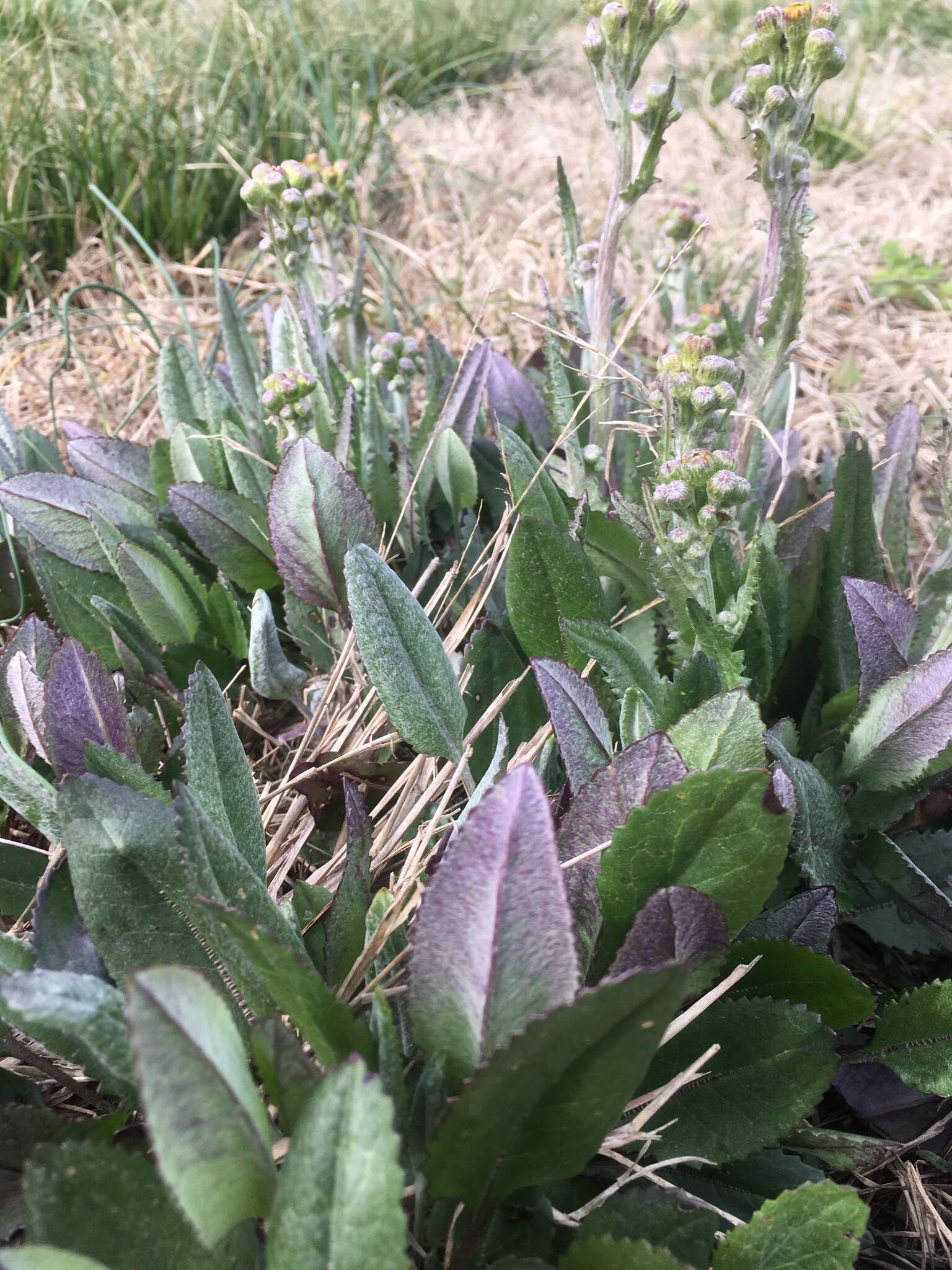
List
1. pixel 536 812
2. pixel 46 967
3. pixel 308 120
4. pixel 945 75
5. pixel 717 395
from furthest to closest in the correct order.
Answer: pixel 945 75
pixel 308 120
pixel 717 395
pixel 46 967
pixel 536 812

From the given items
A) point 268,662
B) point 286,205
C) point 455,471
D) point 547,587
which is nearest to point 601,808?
point 547,587

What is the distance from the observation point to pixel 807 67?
1128mm

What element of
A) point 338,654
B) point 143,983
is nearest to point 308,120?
point 338,654

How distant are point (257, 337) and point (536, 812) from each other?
2141 mm

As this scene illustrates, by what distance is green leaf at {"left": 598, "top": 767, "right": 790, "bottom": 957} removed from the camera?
Result: 826mm

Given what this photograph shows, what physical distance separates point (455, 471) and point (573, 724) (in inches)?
24.6

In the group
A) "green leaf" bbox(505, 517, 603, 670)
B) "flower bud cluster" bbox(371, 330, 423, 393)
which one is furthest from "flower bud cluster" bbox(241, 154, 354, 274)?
"green leaf" bbox(505, 517, 603, 670)

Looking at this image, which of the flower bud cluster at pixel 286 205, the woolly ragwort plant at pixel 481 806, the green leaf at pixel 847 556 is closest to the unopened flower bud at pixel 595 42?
the woolly ragwort plant at pixel 481 806

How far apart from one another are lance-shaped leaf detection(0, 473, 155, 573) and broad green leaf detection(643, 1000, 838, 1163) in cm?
105

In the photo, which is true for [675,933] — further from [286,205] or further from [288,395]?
[286,205]

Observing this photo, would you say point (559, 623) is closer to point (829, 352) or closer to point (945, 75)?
point (829, 352)

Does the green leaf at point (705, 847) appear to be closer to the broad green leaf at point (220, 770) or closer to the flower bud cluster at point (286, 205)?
the broad green leaf at point (220, 770)

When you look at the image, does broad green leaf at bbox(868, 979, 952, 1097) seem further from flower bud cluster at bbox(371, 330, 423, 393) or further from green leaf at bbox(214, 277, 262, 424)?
green leaf at bbox(214, 277, 262, 424)

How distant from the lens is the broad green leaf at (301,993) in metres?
0.70
